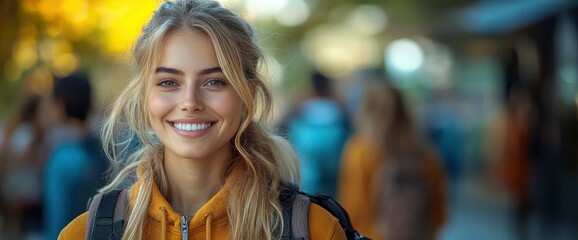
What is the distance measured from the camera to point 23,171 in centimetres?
934

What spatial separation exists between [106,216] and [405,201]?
4389mm

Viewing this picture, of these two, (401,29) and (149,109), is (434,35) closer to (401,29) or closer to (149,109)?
(401,29)

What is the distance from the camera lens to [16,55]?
908 cm

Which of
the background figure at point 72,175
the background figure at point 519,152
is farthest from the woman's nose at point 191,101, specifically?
the background figure at point 519,152

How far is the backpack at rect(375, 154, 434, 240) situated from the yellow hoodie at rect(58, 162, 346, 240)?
4063mm

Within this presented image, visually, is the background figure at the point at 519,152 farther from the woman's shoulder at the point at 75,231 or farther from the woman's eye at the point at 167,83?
the woman's shoulder at the point at 75,231

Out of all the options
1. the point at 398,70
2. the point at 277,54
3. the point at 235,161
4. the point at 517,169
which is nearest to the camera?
the point at 235,161

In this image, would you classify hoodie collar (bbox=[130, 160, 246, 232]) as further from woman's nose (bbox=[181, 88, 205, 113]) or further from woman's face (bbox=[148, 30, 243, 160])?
woman's nose (bbox=[181, 88, 205, 113])

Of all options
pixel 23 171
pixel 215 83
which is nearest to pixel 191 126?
pixel 215 83

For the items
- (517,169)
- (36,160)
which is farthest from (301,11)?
(36,160)

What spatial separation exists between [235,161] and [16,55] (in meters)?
5.98

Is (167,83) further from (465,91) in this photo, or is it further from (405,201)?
(465,91)

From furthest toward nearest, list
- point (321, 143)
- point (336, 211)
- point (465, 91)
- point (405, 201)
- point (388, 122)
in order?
point (465, 91), point (321, 143), point (388, 122), point (405, 201), point (336, 211)

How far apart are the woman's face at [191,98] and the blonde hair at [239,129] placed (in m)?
0.03
